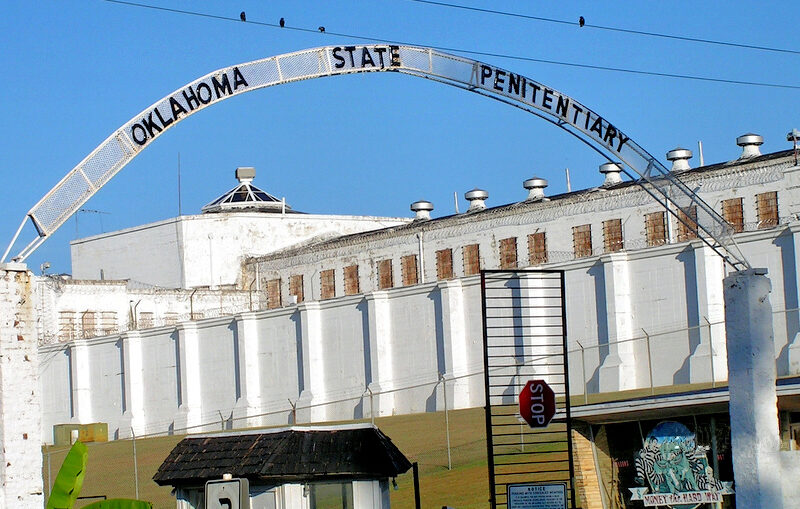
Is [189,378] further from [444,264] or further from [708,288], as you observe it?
[708,288]

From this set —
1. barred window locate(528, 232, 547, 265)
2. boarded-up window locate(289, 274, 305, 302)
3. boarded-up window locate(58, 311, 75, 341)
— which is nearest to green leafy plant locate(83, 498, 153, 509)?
barred window locate(528, 232, 547, 265)

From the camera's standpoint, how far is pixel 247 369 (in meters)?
57.9

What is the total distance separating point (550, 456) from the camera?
29.2m

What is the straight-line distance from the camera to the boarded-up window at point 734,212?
165 feet

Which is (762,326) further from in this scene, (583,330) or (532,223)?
(532,223)

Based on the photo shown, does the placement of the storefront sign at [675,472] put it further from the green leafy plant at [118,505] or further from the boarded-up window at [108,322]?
the boarded-up window at [108,322]

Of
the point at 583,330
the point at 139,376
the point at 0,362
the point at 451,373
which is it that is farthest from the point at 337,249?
the point at 0,362

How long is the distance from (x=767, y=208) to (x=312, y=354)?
19.0m

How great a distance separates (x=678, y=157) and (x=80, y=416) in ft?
97.9

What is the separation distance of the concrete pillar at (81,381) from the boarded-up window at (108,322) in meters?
3.20

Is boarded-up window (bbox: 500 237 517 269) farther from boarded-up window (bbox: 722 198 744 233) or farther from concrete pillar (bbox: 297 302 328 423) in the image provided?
boarded-up window (bbox: 722 198 744 233)

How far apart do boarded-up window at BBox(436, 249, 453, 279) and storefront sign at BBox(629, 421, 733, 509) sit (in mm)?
38154

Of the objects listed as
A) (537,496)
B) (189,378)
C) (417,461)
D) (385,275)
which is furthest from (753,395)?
(385,275)

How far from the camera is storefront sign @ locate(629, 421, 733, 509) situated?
21562 mm
